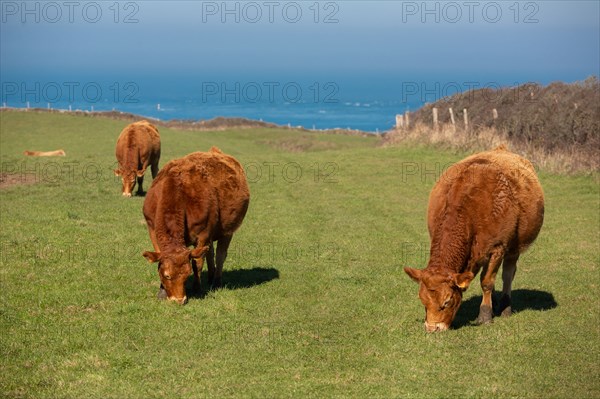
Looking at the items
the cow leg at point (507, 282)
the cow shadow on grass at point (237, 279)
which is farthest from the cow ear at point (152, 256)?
the cow leg at point (507, 282)

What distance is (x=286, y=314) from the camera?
12602 millimetres

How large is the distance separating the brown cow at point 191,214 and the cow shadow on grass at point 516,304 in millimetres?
4153

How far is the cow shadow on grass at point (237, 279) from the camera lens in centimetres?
1354

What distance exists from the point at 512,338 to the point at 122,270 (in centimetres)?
729

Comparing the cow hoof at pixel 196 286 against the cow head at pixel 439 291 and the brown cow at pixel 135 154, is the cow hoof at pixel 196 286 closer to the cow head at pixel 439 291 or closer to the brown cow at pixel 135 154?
the cow head at pixel 439 291

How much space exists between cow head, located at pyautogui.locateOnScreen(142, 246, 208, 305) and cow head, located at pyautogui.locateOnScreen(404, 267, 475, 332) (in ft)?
11.2

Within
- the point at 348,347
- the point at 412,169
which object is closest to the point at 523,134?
the point at 412,169

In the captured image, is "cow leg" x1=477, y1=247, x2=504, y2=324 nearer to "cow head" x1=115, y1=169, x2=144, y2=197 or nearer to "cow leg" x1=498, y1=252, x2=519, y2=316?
"cow leg" x1=498, y1=252, x2=519, y2=316

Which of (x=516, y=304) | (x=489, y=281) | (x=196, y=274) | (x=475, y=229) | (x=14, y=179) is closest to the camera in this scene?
(x=475, y=229)

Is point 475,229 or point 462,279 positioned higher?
point 475,229

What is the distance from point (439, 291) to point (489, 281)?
1.50 metres

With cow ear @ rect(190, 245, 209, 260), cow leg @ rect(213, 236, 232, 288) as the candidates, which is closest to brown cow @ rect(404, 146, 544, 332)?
cow ear @ rect(190, 245, 209, 260)

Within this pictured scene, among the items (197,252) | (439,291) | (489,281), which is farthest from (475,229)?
(197,252)

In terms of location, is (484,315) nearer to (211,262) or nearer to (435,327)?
(435,327)
